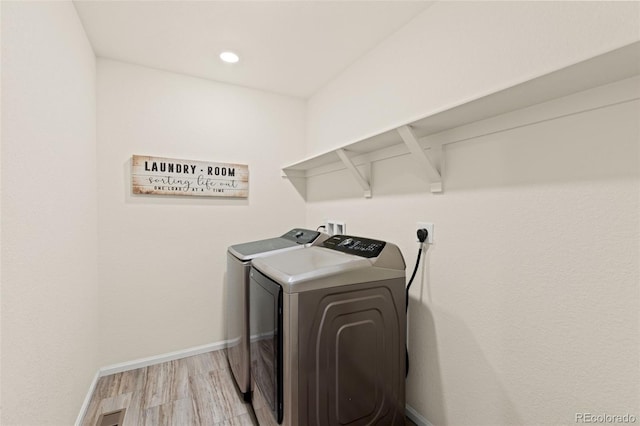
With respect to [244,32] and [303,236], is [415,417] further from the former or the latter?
[244,32]

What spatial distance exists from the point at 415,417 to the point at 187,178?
224 centimetres

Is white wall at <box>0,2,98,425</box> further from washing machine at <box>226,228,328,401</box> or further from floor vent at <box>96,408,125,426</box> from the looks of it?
washing machine at <box>226,228,328,401</box>

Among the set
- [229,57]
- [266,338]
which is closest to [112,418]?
[266,338]

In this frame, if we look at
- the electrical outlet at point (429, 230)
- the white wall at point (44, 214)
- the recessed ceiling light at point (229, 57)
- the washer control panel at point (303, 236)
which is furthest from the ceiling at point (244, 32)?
the washer control panel at point (303, 236)

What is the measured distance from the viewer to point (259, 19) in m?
1.60

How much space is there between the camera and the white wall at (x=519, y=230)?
88 cm

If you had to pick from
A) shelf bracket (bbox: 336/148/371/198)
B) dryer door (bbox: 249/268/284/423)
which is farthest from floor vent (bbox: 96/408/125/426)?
shelf bracket (bbox: 336/148/371/198)

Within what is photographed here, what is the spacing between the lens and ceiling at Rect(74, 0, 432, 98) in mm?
1502

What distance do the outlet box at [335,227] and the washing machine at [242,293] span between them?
0.94ft

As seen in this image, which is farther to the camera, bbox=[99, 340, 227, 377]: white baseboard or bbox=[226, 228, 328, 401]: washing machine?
bbox=[99, 340, 227, 377]: white baseboard

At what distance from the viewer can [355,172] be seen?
187 cm

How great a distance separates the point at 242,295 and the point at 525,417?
4.73 ft

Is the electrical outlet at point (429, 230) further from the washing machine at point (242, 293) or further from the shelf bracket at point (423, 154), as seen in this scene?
the washing machine at point (242, 293)

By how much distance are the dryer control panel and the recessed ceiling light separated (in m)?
1.45
